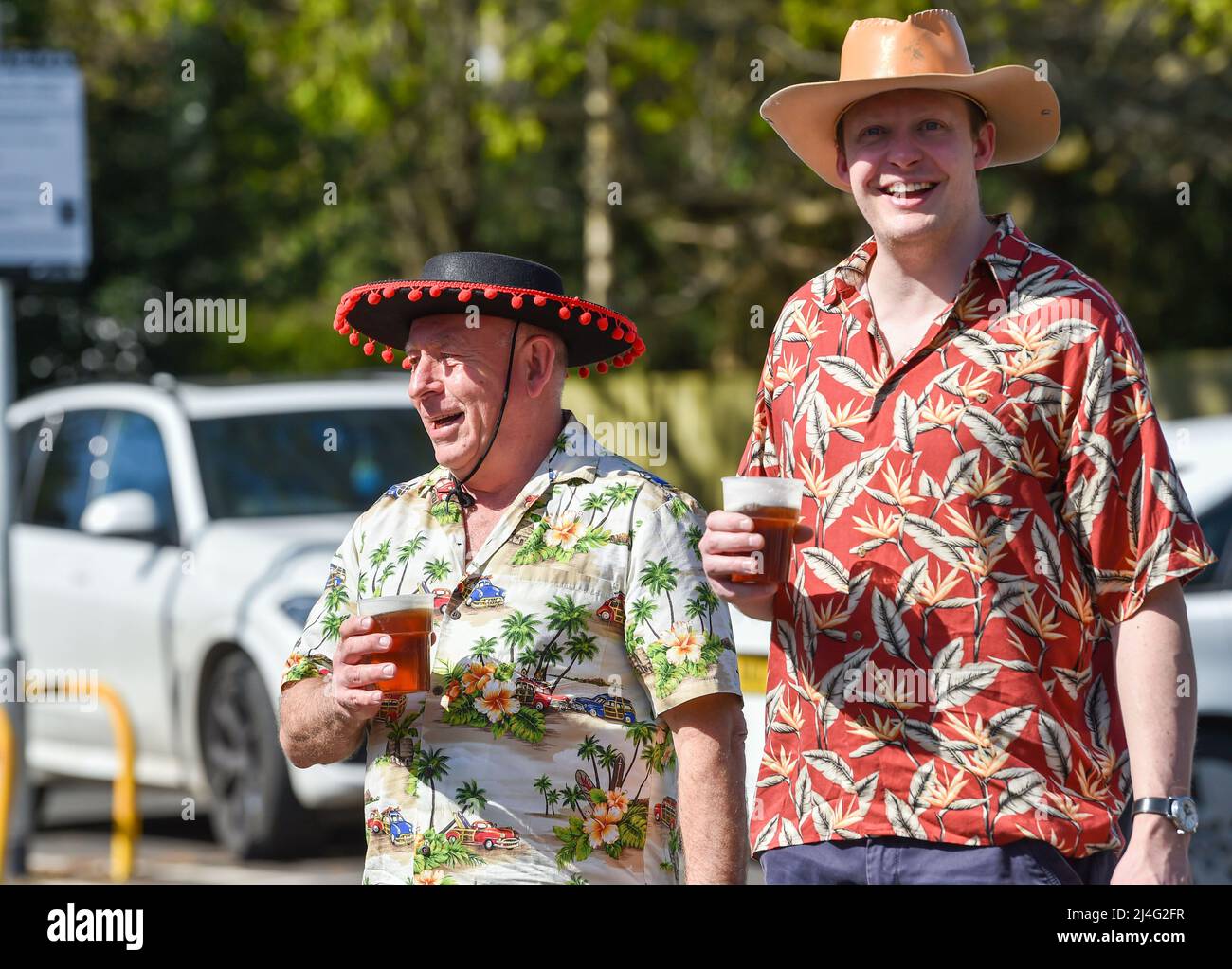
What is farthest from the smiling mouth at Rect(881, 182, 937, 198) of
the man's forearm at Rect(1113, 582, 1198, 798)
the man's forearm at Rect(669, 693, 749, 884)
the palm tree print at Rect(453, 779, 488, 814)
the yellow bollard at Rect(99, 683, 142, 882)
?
the yellow bollard at Rect(99, 683, 142, 882)

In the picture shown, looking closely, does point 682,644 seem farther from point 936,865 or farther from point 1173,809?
point 1173,809

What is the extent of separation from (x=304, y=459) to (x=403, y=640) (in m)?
5.68

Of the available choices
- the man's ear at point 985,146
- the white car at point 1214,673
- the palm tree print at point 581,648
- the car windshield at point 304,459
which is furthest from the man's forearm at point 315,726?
the car windshield at point 304,459

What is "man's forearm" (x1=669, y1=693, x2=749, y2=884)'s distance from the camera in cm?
316

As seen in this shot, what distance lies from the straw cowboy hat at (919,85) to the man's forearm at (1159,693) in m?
0.93

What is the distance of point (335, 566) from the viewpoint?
11.4ft

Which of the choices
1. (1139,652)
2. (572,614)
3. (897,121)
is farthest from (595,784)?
(897,121)

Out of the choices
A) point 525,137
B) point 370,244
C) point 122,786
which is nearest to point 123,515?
point 122,786

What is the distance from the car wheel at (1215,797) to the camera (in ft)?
21.1

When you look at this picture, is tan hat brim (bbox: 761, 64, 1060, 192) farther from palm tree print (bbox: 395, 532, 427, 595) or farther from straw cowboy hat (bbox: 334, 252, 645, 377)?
palm tree print (bbox: 395, 532, 427, 595)

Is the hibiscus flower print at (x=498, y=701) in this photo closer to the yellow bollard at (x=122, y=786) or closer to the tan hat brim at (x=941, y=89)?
the tan hat brim at (x=941, y=89)

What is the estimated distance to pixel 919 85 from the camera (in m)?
3.27
